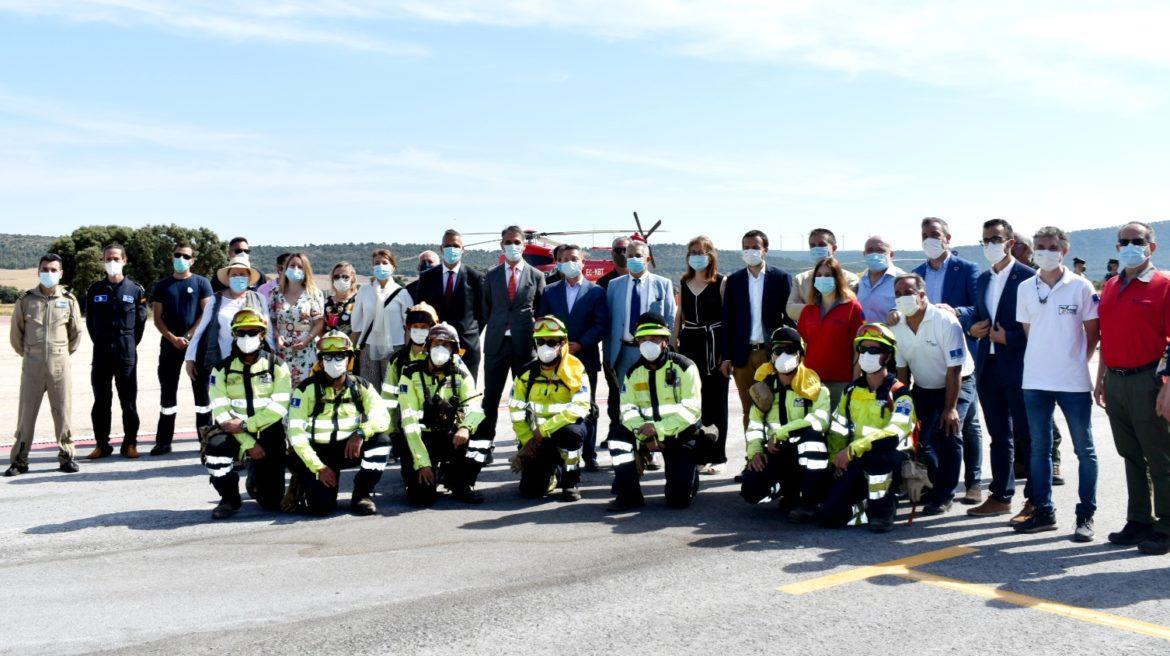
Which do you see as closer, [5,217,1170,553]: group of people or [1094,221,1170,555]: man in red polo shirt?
[1094,221,1170,555]: man in red polo shirt

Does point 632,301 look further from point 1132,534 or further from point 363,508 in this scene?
point 1132,534

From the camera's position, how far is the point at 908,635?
4754mm

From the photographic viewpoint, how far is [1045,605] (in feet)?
17.3

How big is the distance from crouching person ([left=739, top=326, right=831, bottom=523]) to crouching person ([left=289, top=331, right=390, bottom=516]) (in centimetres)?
298

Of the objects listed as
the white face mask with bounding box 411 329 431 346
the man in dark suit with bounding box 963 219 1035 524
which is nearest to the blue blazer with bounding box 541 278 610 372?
the white face mask with bounding box 411 329 431 346

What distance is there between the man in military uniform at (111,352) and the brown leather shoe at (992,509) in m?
8.14

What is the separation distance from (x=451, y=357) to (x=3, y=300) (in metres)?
86.8

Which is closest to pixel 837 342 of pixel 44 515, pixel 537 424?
pixel 537 424

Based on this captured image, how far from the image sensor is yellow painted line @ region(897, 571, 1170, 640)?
487 centimetres

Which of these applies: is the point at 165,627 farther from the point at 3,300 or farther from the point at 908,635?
the point at 3,300

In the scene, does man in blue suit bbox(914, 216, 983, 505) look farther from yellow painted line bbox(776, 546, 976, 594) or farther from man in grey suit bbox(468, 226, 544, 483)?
man in grey suit bbox(468, 226, 544, 483)

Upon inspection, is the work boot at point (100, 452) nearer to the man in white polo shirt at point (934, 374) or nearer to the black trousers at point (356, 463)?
the black trousers at point (356, 463)

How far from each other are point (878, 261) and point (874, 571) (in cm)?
307

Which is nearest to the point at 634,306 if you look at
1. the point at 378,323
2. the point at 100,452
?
the point at 378,323
